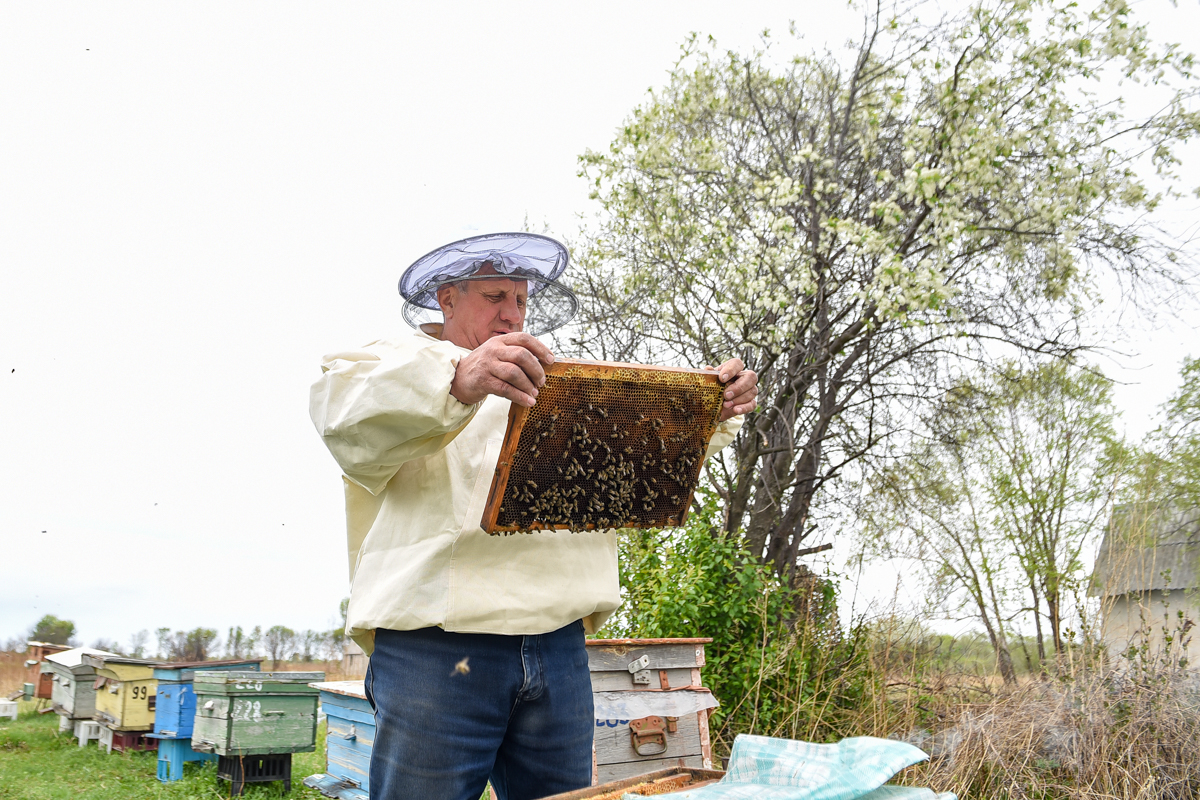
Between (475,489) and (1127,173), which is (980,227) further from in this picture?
(475,489)

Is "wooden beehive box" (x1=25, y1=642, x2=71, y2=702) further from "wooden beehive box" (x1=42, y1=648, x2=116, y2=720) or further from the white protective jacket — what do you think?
the white protective jacket

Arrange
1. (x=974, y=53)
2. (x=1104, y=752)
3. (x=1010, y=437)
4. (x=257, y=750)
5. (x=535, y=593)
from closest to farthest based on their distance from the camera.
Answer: (x=535, y=593), (x=1104, y=752), (x=257, y=750), (x=974, y=53), (x=1010, y=437)

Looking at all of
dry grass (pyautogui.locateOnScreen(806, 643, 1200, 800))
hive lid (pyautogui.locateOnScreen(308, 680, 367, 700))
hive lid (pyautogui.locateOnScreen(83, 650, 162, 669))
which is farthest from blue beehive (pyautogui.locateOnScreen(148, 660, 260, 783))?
dry grass (pyautogui.locateOnScreen(806, 643, 1200, 800))

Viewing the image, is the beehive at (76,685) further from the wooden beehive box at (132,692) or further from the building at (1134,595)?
the building at (1134,595)

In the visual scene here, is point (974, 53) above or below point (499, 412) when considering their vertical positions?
above

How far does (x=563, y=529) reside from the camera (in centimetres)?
207

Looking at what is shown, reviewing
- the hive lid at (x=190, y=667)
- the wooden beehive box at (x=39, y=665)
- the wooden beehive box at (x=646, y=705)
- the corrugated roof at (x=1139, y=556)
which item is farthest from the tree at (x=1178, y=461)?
the wooden beehive box at (x=39, y=665)

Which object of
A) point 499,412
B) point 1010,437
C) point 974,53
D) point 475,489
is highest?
point 974,53

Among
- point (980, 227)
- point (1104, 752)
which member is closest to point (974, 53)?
point (980, 227)

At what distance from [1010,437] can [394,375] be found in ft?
31.7

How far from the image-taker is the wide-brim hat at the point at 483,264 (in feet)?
7.64

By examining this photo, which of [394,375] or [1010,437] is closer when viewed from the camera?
[394,375]

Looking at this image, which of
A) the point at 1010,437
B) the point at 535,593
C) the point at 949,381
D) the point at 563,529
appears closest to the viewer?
the point at 535,593

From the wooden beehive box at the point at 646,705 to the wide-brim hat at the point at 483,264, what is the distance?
2229 mm
